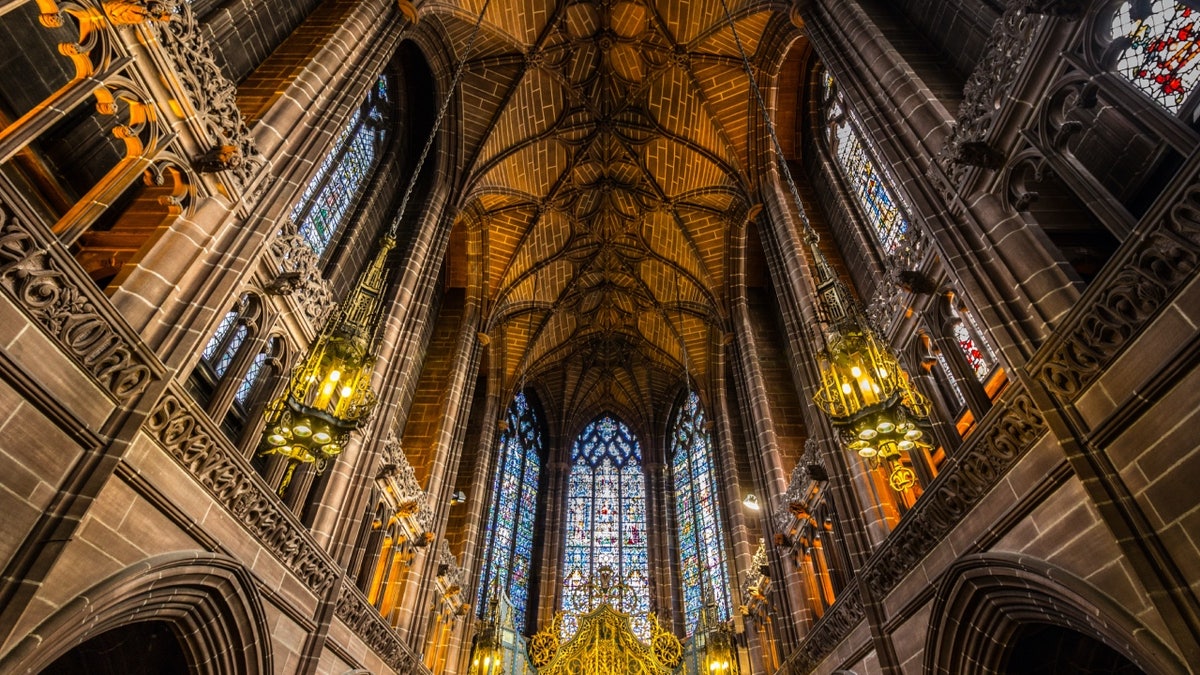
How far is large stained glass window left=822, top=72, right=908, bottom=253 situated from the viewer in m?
10.5

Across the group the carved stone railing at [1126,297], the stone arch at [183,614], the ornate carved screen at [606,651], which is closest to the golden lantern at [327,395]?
the stone arch at [183,614]

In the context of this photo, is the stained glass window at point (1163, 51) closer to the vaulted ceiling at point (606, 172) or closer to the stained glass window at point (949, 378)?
the stained glass window at point (949, 378)

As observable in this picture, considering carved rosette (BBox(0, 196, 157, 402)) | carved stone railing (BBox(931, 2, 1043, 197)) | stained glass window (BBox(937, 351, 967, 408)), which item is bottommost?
carved rosette (BBox(0, 196, 157, 402))

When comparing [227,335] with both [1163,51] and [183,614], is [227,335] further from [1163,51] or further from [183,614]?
[1163,51]

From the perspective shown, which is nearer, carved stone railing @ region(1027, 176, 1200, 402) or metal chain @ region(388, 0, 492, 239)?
carved stone railing @ region(1027, 176, 1200, 402)

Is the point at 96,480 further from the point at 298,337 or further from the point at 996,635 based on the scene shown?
the point at 996,635

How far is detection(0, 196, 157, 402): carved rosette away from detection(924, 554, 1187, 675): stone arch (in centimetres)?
777

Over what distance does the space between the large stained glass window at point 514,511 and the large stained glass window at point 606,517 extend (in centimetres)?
147

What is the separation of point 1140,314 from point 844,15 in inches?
285

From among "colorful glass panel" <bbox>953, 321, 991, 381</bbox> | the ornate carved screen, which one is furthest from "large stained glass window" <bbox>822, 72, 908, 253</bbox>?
the ornate carved screen

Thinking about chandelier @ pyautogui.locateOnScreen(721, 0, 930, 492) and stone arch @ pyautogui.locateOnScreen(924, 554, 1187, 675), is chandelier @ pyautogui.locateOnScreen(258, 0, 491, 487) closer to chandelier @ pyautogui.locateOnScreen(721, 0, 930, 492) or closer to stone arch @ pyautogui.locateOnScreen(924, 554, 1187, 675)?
chandelier @ pyautogui.locateOnScreen(721, 0, 930, 492)

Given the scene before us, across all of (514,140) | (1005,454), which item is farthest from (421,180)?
(1005,454)

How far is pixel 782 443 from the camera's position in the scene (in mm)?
14641

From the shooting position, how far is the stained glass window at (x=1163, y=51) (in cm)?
573
